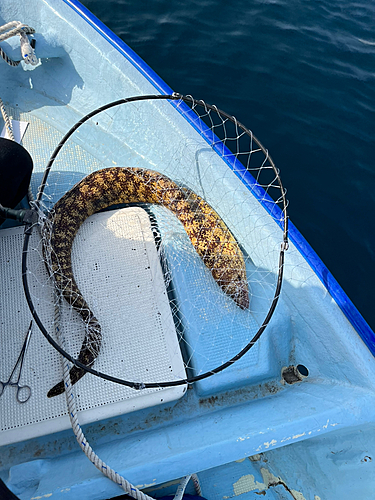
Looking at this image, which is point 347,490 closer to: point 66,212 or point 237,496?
point 237,496

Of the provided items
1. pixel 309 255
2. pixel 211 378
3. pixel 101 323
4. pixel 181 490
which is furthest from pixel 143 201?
pixel 181 490

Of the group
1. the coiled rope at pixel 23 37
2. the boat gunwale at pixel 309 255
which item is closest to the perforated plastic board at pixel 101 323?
the boat gunwale at pixel 309 255

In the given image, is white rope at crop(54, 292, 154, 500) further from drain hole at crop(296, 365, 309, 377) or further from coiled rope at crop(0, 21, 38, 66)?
coiled rope at crop(0, 21, 38, 66)

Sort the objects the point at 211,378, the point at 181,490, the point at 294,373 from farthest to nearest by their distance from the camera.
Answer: the point at 294,373 → the point at 211,378 → the point at 181,490

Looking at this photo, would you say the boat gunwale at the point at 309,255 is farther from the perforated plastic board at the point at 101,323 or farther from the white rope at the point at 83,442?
the white rope at the point at 83,442

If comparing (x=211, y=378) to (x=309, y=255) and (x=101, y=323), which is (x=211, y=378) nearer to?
(x=101, y=323)

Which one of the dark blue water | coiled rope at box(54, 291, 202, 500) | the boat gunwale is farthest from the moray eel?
the dark blue water
